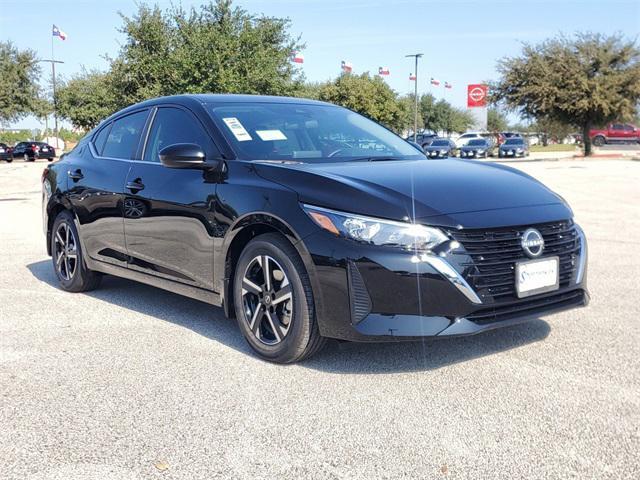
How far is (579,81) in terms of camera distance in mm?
38031

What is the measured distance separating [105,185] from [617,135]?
57.8m

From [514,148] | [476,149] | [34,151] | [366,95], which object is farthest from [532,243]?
[366,95]

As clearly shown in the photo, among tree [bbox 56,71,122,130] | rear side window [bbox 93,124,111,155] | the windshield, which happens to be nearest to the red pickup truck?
tree [bbox 56,71,122,130]

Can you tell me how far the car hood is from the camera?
372 cm

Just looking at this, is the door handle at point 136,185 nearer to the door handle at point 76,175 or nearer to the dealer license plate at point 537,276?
the door handle at point 76,175

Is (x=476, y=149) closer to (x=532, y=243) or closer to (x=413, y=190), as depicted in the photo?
(x=532, y=243)

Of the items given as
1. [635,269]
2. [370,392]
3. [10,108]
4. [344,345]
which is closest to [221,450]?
[370,392]

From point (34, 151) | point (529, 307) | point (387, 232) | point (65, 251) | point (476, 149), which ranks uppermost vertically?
point (34, 151)

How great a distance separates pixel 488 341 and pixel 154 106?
9.89ft

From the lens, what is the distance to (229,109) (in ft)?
16.3

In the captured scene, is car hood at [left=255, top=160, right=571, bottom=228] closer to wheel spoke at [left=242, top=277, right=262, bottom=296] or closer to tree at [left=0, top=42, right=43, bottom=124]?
wheel spoke at [left=242, top=277, right=262, bottom=296]

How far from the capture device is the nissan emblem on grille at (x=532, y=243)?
3.85 metres

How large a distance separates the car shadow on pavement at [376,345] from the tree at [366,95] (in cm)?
5655

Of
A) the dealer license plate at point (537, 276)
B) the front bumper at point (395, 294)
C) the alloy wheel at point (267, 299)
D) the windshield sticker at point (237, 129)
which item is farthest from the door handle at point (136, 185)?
the dealer license plate at point (537, 276)
